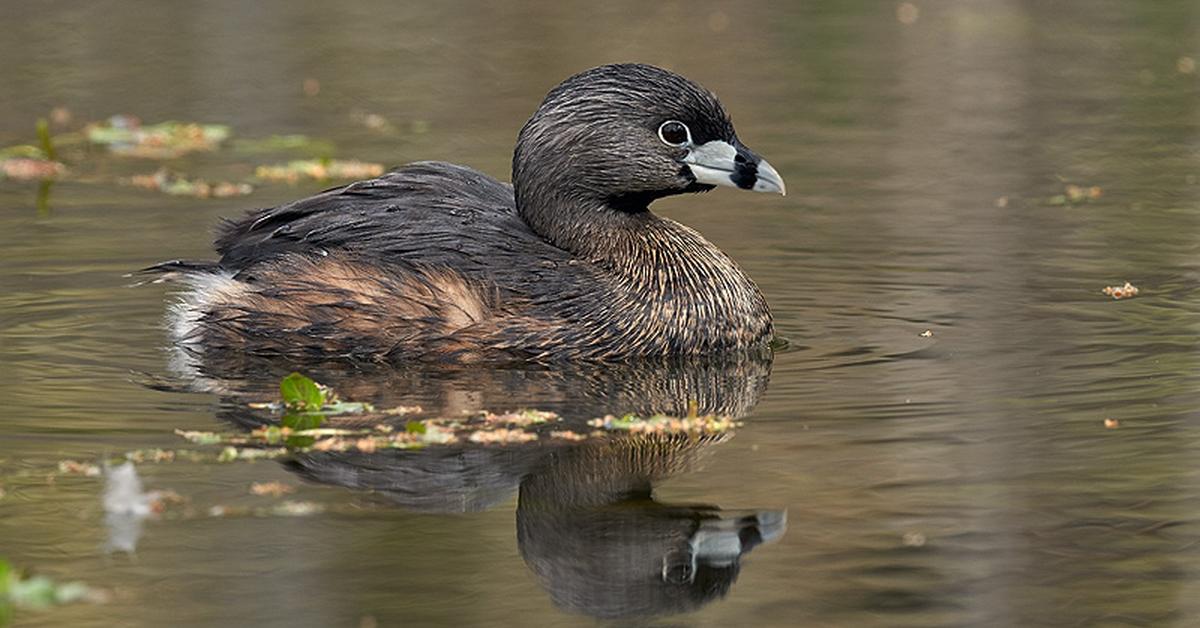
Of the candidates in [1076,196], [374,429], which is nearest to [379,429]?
[374,429]

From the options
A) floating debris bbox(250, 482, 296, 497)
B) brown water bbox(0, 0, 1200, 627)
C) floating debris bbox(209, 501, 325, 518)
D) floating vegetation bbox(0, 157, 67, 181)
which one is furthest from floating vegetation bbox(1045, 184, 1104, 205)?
floating debris bbox(209, 501, 325, 518)

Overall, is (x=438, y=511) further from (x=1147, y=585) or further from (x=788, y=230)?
(x=788, y=230)

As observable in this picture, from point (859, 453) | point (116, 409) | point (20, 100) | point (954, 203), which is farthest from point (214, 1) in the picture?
point (859, 453)

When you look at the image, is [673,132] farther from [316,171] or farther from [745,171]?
[316,171]

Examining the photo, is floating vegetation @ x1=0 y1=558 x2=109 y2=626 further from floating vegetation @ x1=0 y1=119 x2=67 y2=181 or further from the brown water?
floating vegetation @ x1=0 y1=119 x2=67 y2=181

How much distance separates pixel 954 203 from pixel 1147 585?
6.95 m

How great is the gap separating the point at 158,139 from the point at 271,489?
27.6ft

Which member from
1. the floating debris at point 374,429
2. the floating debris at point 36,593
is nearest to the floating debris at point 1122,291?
the floating debris at point 374,429

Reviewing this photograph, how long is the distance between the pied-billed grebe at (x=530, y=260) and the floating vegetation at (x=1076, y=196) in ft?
12.1

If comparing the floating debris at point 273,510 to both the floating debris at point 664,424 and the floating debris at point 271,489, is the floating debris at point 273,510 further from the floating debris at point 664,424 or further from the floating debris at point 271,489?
the floating debris at point 664,424

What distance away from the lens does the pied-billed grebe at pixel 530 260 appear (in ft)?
30.3

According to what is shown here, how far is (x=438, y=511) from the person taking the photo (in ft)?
22.6

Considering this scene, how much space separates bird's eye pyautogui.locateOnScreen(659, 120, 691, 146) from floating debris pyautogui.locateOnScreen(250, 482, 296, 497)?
3.00 meters

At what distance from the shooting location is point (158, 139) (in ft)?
49.5
